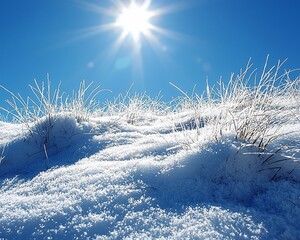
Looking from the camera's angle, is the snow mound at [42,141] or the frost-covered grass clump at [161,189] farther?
the snow mound at [42,141]

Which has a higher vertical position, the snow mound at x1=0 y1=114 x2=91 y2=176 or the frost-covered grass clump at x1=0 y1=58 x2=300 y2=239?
the snow mound at x1=0 y1=114 x2=91 y2=176

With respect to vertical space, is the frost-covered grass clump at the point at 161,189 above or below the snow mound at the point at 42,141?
below

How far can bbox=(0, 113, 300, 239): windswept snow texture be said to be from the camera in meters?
1.05

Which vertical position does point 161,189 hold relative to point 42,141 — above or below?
below

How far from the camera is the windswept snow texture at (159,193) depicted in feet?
3.44

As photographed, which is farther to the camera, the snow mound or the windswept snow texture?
the snow mound

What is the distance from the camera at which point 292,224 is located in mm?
1062

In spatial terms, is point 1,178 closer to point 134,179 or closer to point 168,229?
point 134,179

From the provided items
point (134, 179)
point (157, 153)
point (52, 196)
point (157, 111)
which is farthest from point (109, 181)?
point (157, 111)

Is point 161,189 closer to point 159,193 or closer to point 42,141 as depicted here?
point 159,193

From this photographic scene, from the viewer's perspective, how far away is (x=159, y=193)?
125cm

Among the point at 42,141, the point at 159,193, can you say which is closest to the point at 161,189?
the point at 159,193

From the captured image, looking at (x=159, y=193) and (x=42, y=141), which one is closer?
(x=159, y=193)

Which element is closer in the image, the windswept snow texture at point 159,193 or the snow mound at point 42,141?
the windswept snow texture at point 159,193
